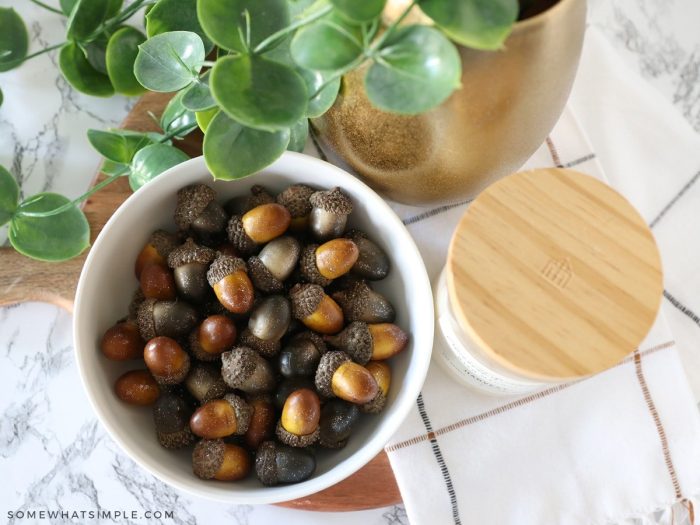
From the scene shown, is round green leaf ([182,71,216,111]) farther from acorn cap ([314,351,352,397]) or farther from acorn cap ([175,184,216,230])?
acorn cap ([314,351,352,397])

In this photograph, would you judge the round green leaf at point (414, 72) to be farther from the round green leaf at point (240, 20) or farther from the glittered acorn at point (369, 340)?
the glittered acorn at point (369, 340)

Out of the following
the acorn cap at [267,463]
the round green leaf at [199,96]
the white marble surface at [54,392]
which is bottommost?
the white marble surface at [54,392]

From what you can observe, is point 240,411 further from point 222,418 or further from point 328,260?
point 328,260

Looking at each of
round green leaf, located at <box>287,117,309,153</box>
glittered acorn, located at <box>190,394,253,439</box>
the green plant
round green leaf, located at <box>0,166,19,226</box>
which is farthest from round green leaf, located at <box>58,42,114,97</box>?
glittered acorn, located at <box>190,394,253,439</box>

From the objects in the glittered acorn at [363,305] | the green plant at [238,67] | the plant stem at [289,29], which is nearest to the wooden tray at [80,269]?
the green plant at [238,67]

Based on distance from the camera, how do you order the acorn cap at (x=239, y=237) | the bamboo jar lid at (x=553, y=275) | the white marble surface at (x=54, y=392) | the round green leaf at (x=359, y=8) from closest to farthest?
the round green leaf at (x=359, y=8)
the bamboo jar lid at (x=553, y=275)
the acorn cap at (x=239, y=237)
the white marble surface at (x=54, y=392)

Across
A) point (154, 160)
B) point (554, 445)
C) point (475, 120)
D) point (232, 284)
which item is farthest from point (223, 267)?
point (554, 445)
